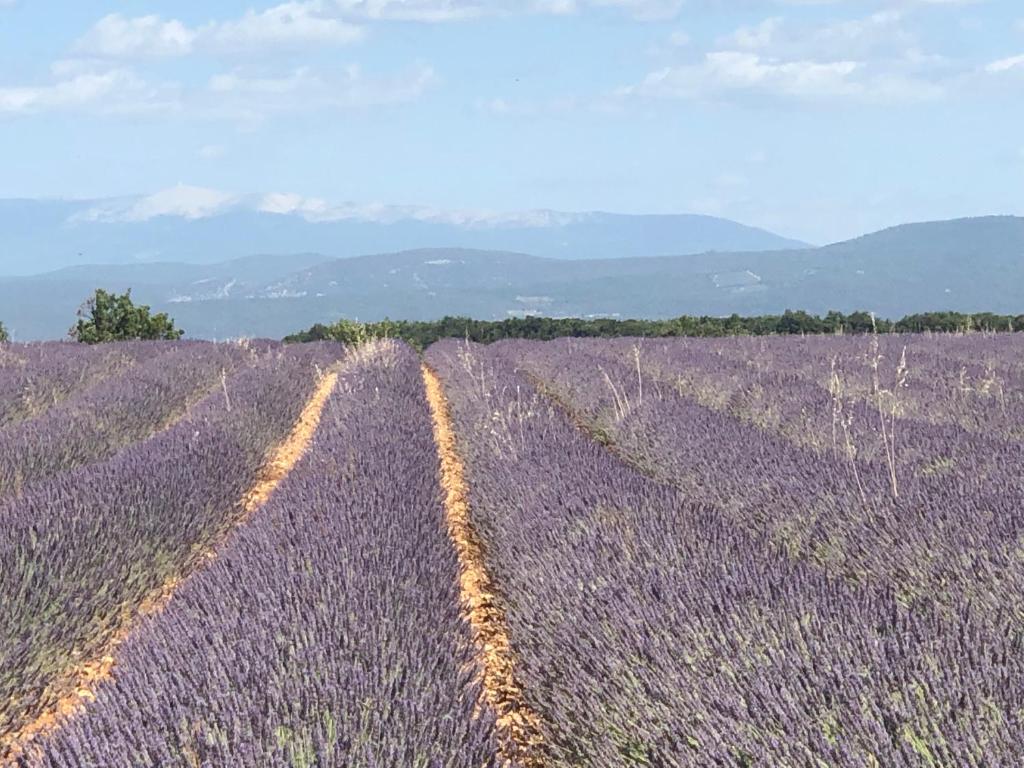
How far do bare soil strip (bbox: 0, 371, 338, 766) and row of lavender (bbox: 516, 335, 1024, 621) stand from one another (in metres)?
2.13

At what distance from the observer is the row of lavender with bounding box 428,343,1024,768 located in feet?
5.64

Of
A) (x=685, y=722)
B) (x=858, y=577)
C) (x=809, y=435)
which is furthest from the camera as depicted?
(x=809, y=435)

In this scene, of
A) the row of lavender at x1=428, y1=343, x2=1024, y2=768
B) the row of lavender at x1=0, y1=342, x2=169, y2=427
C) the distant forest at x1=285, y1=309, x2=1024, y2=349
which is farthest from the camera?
the distant forest at x1=285, y1=309, x2=1024, y2=349

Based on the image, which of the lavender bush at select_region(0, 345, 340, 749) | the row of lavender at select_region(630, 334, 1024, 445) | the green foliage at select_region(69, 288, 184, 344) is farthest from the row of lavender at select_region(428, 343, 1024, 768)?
the green foliage at select_region(69, 288, 184, 344)

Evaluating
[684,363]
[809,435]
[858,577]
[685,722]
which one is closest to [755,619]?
[685,722]

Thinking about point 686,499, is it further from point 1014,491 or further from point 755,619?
point 755,619

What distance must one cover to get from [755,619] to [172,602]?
1.67 m

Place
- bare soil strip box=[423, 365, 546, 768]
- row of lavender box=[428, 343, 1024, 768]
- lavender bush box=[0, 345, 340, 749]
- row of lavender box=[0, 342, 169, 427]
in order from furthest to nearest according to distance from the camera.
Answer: row of lavender box=[0, 342, 169, 427] < lavender bush box=[0, 345, 340, 749] < bare soil strip box=[423, 365, 546, 768] < row of lavender box=[428, 343, 1024, 768]

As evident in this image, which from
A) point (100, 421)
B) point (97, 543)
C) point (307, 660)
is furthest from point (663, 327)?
point (307, 660)

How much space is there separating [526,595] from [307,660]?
0.94 meters

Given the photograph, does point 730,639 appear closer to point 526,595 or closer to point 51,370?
point 526,595

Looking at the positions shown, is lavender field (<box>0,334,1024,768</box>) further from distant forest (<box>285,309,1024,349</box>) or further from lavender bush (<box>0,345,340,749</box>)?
distant forest (<box>285,309,1024,349</box>)

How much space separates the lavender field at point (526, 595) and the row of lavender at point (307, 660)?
10 mm

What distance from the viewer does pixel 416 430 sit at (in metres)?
6.44
